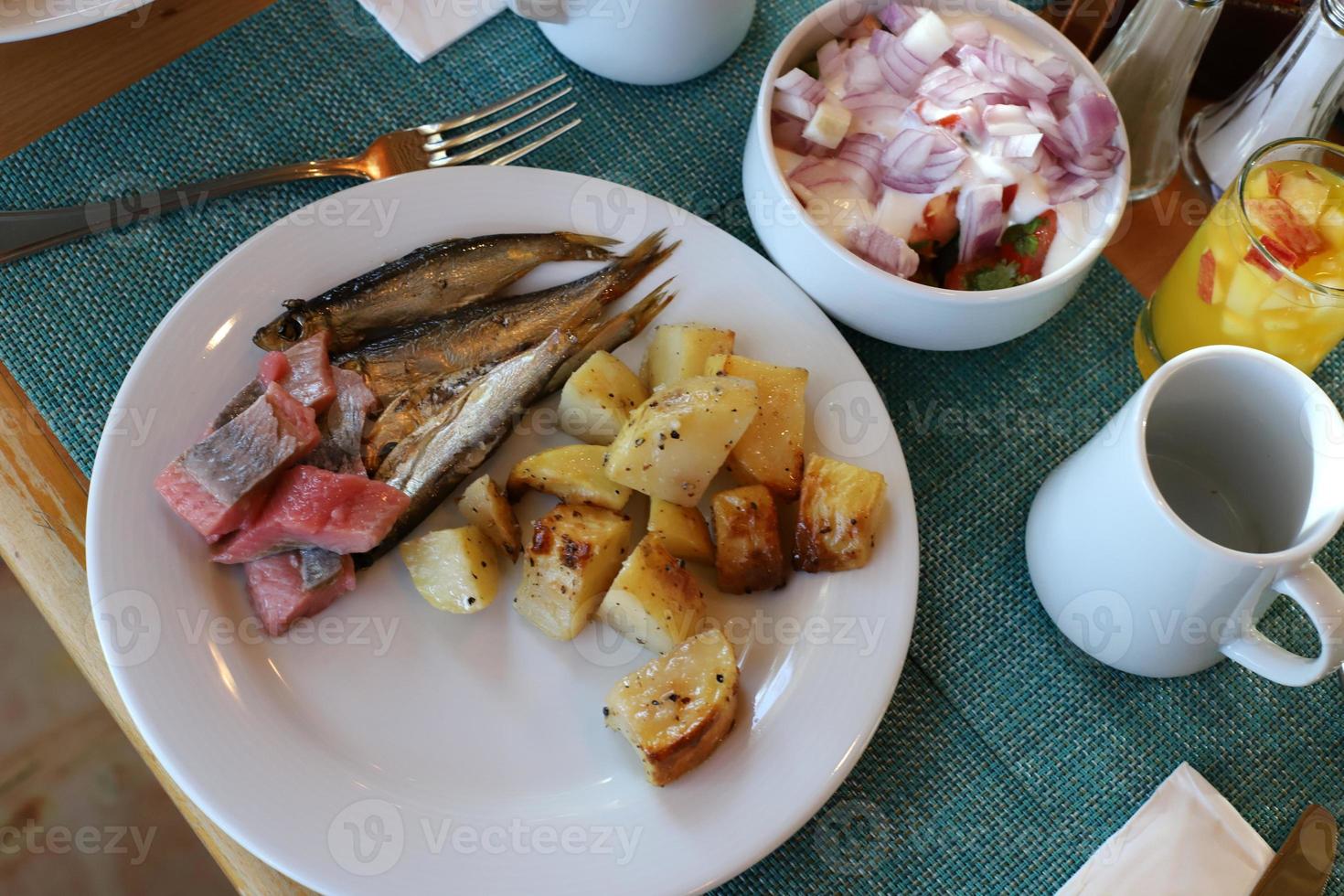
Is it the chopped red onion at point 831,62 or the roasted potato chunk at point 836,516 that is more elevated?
the chopped red onion at point 831,62

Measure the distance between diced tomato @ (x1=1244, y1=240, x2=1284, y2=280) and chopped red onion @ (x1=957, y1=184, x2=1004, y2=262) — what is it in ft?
0.90

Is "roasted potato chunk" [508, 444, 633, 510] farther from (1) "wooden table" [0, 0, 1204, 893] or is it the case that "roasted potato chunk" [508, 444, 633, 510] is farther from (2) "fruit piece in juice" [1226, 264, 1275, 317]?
(2) "fruit piece in juice" [1226, 264, 1275, 317]

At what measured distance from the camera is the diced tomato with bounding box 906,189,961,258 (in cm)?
124

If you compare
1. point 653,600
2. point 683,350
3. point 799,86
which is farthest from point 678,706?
point 799,86

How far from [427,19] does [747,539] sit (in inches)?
38.0

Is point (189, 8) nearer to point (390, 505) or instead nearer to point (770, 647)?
point (390, 505)

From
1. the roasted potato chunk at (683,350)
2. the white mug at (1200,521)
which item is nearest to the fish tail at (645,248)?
the roasted potato chunk at (683,350)

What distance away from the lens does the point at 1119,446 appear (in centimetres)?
106

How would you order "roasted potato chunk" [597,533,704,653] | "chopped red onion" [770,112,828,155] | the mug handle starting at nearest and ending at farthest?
the mug handle, "roasted potato chunk" [597,533,704,653], "chopped red onion" [770,112,828,155]

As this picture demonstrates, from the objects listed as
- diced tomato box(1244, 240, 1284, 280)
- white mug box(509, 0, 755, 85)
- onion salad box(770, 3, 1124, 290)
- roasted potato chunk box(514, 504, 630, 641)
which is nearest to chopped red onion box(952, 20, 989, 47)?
onion salad box(770, 3, 1124, 290)

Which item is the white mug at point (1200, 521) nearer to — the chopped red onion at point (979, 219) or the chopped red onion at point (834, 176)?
the chopped red onion at point (979, 219)

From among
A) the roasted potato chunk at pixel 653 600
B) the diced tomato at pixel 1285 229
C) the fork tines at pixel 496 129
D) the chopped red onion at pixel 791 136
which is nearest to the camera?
the roasted potato chunk at pixel 653 600

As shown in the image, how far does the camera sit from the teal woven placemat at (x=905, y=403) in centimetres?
118

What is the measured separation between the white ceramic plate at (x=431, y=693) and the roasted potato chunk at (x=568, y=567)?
1.6 inches
